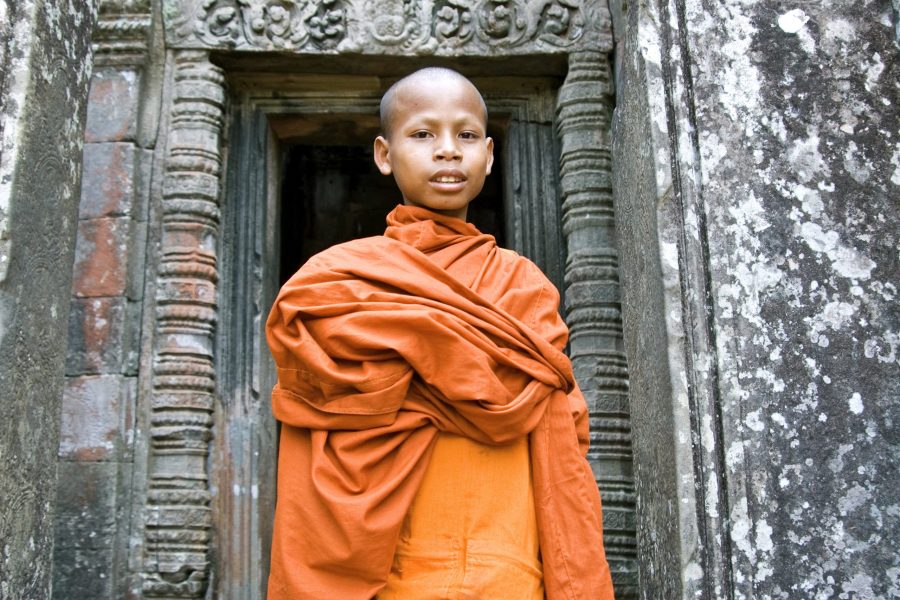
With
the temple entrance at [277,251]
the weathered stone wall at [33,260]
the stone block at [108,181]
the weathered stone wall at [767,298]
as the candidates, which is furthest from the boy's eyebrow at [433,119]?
the stone block at [108,181]

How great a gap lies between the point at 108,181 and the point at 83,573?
1.53 metres

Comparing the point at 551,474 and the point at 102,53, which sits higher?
the point at 102,53

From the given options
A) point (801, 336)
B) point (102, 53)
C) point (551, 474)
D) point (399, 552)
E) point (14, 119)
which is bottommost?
point (399, 552)

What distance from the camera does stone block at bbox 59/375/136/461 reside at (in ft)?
12.5

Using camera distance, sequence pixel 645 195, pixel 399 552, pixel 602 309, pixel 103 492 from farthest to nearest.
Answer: pixel 602 309, pixel 103 492, pixel 645 195, pixel 399 552

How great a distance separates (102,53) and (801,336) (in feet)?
10.3

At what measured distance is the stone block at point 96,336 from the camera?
12.7ft

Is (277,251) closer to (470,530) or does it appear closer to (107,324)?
(107,324)

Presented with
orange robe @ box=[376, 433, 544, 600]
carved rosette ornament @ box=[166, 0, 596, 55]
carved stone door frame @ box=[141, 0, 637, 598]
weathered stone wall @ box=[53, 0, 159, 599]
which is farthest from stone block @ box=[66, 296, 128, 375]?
orange robe @ box=[376, 433, 544, 600]

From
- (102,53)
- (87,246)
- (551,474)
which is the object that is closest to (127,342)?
(87,246)

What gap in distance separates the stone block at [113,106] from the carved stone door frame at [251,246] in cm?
15

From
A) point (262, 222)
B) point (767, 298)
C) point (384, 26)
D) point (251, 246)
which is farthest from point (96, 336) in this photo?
point (767, 298)

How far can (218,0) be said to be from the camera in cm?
426

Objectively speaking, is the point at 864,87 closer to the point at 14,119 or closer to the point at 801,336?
the point at 801,336
